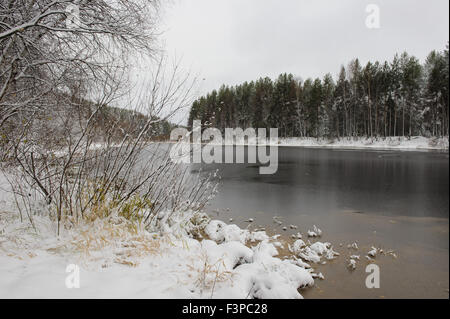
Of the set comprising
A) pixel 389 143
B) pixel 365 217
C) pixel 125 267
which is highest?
pixel 389 143

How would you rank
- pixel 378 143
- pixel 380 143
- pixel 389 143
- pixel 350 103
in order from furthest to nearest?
pixel 350 103 < pixel 378 143 < pixel 380 143 < pixel 389 143

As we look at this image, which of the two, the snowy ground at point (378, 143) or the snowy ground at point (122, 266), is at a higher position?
the snowy ground at point (378, 143)

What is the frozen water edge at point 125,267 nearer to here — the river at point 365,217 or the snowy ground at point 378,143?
the river at point 365,217

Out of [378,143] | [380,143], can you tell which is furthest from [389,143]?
[378,143]

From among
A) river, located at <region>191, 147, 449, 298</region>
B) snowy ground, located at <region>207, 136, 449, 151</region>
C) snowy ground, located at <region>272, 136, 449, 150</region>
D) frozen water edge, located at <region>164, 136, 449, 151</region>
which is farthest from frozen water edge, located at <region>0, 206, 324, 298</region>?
snowy ground, located at <region>272, 136, 449, 150</region>

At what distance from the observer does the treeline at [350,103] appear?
29094mm

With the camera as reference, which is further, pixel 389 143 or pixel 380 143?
pixel 380 143

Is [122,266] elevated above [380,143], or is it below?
below

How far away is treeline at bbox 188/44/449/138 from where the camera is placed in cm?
2909

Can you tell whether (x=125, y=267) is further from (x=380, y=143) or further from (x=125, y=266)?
(x=380, y=143)

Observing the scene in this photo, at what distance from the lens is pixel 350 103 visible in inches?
1379

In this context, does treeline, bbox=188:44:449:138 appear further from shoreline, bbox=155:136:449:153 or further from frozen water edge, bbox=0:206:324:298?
frozen water edge, bbox=0:206:324:298

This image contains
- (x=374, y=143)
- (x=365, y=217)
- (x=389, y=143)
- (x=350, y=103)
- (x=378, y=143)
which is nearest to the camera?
(x=365, y=217)

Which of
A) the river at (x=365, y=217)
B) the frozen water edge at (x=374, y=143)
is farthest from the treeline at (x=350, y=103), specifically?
the river at (x=365, y=217)
